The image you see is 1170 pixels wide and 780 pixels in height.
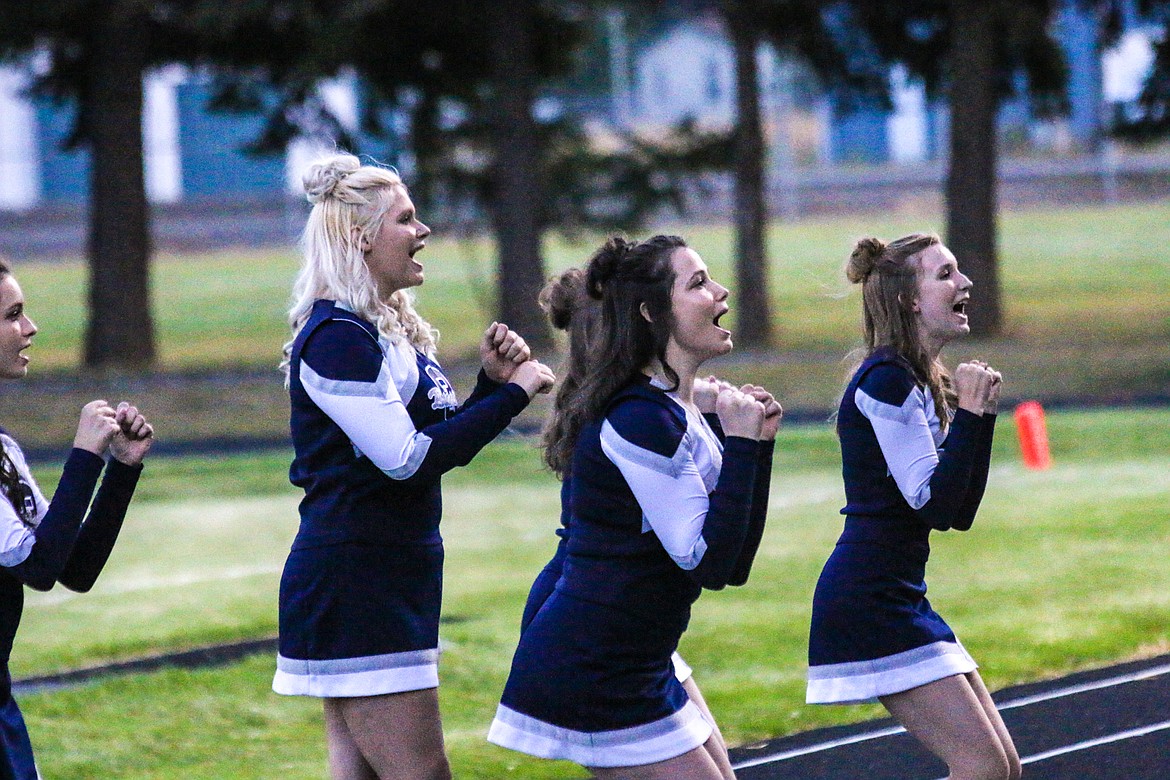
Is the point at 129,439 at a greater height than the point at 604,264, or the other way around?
the point at 604,264

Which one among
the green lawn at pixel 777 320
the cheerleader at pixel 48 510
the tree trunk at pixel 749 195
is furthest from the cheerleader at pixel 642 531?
the tree trunk at pixel 749 195

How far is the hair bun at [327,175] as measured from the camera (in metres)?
4.48

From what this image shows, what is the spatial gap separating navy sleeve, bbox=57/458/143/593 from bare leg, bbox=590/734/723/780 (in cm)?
123

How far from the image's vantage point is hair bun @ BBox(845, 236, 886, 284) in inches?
197

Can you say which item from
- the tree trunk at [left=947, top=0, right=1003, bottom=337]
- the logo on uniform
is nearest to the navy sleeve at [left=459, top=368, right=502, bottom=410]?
the logo on uniform

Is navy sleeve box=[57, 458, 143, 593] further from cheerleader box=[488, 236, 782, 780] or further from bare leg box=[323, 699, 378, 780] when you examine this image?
cheerleader box=[488, 236, 782, 780]

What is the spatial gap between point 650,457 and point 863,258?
4.41 feet

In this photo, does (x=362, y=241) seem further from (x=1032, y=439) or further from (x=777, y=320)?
(x=777, y=320)

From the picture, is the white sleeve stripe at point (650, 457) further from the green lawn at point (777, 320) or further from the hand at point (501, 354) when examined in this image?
the green lawn at point (777, 320)

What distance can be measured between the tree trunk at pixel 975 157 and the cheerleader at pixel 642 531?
75.8 feet

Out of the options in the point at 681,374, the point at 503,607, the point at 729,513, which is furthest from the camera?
the point at 503,607

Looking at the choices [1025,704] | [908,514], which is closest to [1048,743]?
[1025,704]

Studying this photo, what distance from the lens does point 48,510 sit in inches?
157

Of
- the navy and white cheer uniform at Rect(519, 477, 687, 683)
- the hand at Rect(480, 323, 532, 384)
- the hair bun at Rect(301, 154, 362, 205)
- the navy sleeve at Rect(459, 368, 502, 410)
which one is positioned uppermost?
the hair bun at Rect(301, 154, 362, 205)
